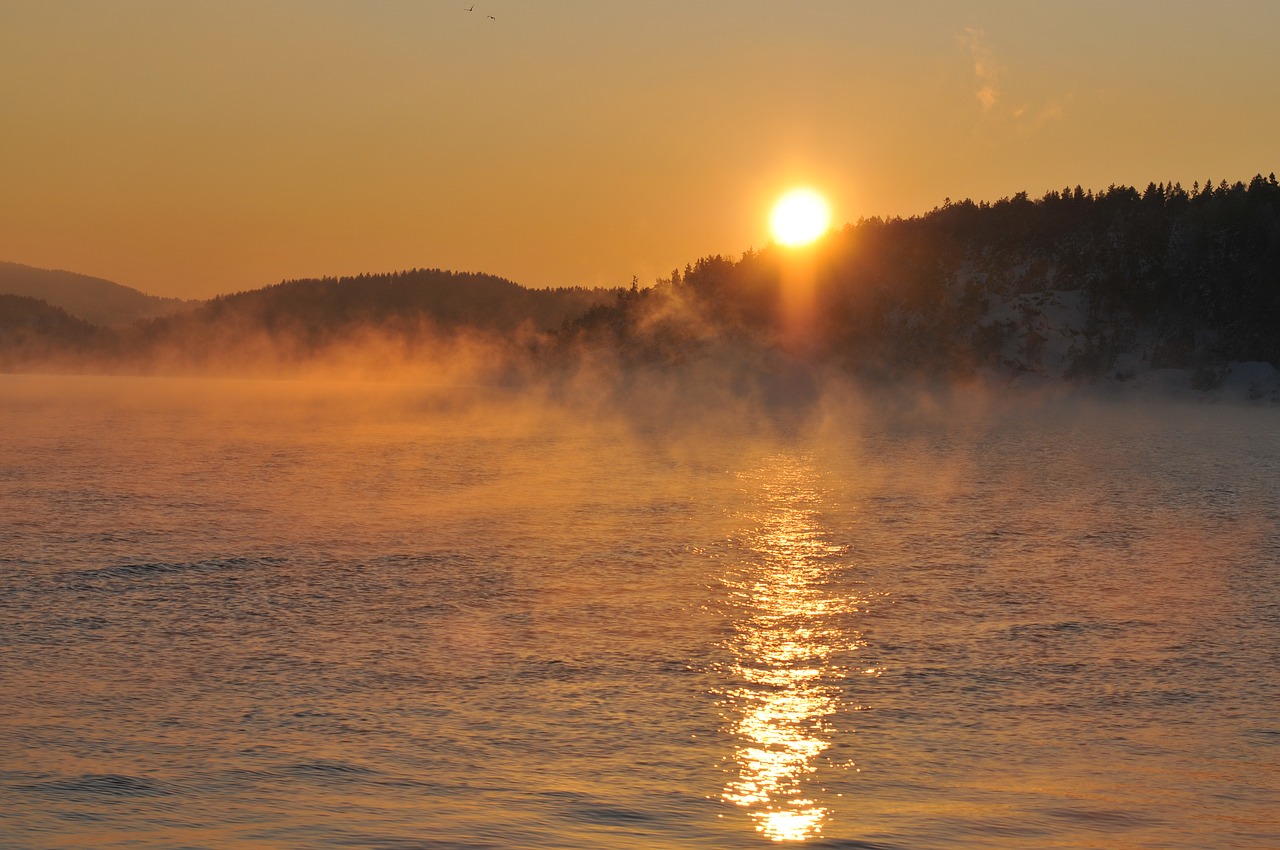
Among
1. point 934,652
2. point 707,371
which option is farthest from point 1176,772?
point 707,371

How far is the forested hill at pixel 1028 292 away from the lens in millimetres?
75812

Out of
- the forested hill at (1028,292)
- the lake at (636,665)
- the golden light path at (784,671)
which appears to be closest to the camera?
the lake at (636,665)

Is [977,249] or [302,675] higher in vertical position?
[977,249]

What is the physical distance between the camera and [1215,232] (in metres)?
80.5

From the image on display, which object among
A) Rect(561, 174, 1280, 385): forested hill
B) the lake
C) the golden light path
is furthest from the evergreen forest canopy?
the golden light path

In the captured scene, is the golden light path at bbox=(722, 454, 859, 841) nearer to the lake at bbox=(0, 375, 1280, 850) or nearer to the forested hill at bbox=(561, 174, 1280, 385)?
the lake at bbox=(0, 375, 1280, 850)

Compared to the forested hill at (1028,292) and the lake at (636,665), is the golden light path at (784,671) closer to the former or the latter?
the lake at (636,665)

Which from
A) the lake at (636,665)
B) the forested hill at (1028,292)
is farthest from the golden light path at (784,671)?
the forested hill at (1028,292)

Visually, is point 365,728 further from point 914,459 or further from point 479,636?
point 914,459

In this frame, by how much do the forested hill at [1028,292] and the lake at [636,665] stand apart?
54954 mm

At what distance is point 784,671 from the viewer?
34.0ft

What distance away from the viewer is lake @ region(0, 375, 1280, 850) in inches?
283

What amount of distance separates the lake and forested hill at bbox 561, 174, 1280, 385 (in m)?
55.0

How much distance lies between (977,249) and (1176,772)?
8693cm
